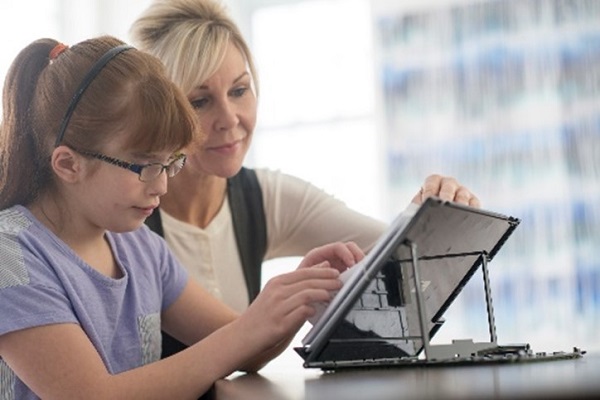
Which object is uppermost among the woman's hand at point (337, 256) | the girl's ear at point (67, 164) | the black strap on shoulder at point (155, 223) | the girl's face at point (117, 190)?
the girl's ear at point (67, 164)

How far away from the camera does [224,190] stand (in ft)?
6.56

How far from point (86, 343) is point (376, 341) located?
348 millimetres

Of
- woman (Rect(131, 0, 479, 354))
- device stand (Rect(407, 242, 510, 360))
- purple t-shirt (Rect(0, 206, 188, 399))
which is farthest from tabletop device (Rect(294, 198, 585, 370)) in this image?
woman (Rect(131, 0, 479, 354))

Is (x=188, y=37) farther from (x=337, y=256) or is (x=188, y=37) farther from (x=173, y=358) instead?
(x=173, y=358)

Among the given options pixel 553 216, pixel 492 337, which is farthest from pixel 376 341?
pixel 553 216

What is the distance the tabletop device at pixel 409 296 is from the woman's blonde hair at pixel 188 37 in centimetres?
81

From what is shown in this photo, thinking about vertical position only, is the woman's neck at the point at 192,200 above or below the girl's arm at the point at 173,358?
above

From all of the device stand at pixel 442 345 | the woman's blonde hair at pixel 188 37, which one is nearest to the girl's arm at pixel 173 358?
the device stand at pixel 442 345

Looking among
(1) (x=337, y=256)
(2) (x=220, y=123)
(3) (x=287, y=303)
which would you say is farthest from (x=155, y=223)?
(3) (x=287, y=303)

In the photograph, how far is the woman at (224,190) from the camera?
188cm

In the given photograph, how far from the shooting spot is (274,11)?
15.6 feet

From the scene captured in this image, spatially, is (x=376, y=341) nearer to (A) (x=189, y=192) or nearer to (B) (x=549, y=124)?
(A) (x=189, y=192)

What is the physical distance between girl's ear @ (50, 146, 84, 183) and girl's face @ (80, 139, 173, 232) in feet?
0.04

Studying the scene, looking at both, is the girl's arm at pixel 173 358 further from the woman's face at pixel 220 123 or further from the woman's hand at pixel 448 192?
the woman's face at pixel 220 123
